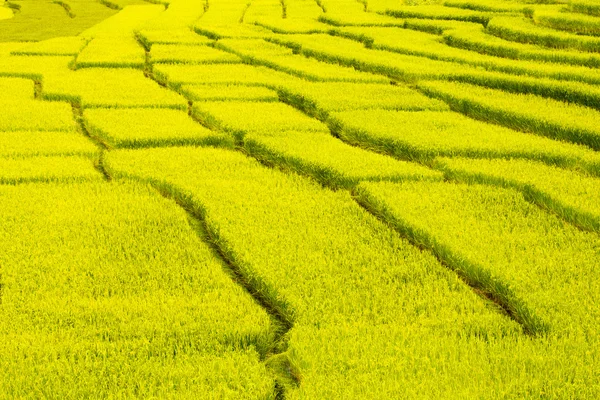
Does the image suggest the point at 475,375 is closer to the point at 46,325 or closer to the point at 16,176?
the point at 46,325

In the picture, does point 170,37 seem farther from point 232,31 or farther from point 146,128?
point 146,128

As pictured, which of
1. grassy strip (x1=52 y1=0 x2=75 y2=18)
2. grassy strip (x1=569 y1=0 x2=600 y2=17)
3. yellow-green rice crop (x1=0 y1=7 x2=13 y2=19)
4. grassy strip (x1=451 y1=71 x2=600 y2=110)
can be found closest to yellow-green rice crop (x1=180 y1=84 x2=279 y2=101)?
grassy strip (x1=451 y1=71 x2=600 y2=110)

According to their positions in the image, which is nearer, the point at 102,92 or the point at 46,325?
the point at 46,325

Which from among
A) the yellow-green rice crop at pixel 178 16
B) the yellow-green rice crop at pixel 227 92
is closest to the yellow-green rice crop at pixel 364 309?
the yellow-green rice crop at pixel 227 92

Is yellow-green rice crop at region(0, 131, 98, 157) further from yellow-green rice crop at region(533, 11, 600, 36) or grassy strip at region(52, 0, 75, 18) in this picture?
grassy strip at region(52, 0, 75, 18)

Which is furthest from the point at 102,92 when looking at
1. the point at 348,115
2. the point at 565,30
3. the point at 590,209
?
the point at 565,30

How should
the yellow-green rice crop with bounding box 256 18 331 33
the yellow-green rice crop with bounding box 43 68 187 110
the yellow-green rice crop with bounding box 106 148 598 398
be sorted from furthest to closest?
the yellow-green rice crop with bounding box 256 18 331 33, the yellow-green rice crop with bounding box 43 68 187 110, the yellow-green rice crop with bounding box 106 148 598 398

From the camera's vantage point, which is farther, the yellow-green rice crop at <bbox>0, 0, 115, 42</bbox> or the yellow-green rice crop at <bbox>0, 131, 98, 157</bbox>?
the yellow-green rice crop at <bbox>0, 0, 115, 42</bbox>
